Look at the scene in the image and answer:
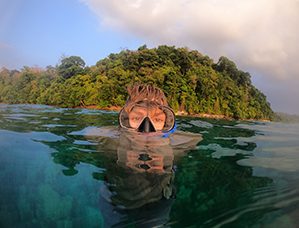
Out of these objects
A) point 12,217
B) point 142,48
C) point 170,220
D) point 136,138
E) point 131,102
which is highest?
point 142,48

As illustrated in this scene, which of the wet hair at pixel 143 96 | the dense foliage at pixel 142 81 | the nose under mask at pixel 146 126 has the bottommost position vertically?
the nose under mask at pixel 146 126

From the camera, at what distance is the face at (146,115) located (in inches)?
246

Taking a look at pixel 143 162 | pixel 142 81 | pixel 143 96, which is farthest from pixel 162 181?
pixel 142 81

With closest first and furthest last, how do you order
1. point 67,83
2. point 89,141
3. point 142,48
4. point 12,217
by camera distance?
point 12,217, point 89,141, point 67,83, point 142,48

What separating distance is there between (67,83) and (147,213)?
5444 cm

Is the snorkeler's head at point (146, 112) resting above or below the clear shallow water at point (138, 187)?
above

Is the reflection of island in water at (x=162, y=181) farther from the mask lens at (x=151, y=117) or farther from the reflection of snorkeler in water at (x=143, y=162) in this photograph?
the mask lens at (x=151, y=117)

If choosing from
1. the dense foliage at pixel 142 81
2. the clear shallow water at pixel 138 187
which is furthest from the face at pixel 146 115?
the dense foliage at pixel 142 81

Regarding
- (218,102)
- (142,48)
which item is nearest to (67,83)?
(142,48)

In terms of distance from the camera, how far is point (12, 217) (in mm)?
4328

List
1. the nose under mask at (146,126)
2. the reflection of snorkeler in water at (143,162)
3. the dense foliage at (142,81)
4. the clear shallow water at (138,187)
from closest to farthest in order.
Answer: the reflection of snorkeler in water at (143,162) < the clear shallow water at (138,187) < the nose under mask at (146,126) < the dense foliage at (142,81)

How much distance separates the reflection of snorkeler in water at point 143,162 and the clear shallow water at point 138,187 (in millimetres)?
18

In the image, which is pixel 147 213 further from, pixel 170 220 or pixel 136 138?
pixel 136 138

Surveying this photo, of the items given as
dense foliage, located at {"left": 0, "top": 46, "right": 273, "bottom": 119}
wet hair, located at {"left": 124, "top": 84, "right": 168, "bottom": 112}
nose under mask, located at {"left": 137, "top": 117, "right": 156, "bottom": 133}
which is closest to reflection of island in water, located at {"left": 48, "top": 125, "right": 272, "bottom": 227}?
nose under mask, located at {"left": 137, "top": 117, "right": 156, "bottom": 133}
